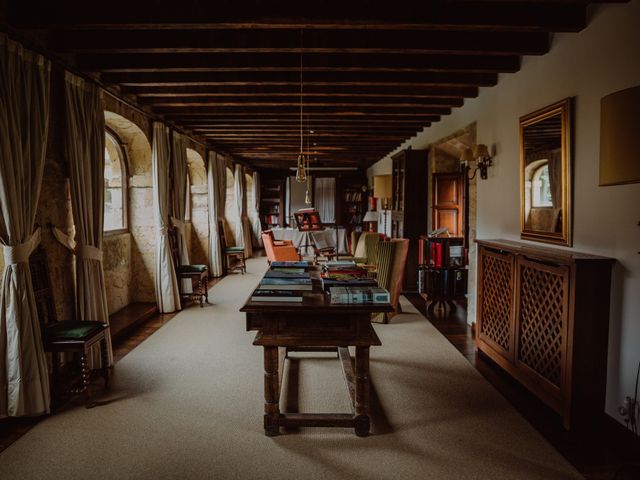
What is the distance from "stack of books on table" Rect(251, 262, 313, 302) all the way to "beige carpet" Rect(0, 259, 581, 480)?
88 centimetres

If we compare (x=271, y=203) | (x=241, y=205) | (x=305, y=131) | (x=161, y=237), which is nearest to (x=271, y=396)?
(x=161, y=237)

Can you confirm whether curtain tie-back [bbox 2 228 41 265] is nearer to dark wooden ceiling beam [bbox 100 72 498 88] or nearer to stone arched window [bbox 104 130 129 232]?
dark wooden ceiling beam [bbox 100 72 498 88]

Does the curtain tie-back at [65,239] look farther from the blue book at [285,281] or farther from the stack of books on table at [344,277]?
the stack of books on table at [344,277]

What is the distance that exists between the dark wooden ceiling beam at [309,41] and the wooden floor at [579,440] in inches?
106

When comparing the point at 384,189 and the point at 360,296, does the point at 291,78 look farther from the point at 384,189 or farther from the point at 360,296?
the point at 384,189

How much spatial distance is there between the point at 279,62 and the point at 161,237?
307 cm

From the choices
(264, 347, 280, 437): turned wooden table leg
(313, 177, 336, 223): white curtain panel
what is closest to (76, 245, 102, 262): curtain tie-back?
(264, 347, 280, 437): turned wooden table leg

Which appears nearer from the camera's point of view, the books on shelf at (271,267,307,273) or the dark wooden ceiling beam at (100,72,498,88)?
the books on shelf at (271,267,307,273)

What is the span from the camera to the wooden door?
704cm

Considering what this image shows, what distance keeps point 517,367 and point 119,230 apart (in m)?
5.11

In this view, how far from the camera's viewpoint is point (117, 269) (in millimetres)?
5656

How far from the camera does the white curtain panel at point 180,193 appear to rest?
257 inches

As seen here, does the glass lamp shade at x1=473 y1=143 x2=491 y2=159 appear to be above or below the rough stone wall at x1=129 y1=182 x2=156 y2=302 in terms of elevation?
above

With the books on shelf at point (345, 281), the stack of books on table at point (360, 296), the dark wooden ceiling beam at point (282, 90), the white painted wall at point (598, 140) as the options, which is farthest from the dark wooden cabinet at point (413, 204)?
the stack of books on table at point (360, 296)
